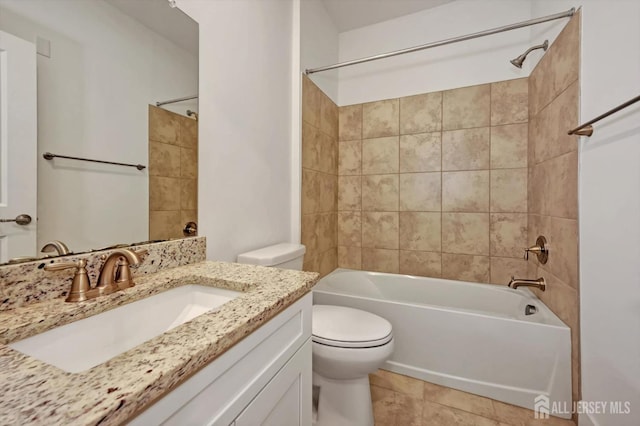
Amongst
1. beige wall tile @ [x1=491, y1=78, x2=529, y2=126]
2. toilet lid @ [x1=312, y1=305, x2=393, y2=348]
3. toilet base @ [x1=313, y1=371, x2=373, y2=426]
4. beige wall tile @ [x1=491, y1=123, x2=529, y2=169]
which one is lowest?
toilet base @ [x1=313, y1=371, x2=373, y2=426]

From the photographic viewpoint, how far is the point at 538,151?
1766mm

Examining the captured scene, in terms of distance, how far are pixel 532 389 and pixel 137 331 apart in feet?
6.07

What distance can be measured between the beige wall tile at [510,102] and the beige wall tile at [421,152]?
427 mm

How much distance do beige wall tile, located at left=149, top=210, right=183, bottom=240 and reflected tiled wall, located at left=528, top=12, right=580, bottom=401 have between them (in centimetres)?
186

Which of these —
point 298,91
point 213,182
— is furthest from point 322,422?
point 298,91

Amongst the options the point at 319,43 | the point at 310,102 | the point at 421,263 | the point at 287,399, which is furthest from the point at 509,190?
the point at 287,399

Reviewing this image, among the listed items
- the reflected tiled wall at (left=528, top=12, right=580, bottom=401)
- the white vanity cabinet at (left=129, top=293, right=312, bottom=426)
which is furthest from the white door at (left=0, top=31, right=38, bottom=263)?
the reflected tiled wall at (left=528, top=12, right=580, bottom=401)

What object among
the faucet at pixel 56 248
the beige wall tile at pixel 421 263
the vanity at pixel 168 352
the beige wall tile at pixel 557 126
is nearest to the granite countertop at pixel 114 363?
the vanity at pixel 168 352

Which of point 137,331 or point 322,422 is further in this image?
point 322,422

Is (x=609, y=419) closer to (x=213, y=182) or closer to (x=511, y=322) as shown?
(x=511, y=322)

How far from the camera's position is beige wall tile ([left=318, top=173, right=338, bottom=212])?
2.22 metres

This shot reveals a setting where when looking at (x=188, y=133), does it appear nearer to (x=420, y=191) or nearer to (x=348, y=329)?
(x=348, y=329)

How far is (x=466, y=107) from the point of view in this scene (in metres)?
2.11

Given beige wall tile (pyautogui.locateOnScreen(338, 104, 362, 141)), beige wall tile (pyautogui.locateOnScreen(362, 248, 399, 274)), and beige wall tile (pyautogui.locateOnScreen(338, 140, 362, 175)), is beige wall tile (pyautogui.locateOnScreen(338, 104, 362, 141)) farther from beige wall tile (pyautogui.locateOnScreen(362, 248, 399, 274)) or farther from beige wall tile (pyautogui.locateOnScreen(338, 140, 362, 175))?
beige wall tile (pyautogui.locateOnScreen(362, 248, 399, 274))
